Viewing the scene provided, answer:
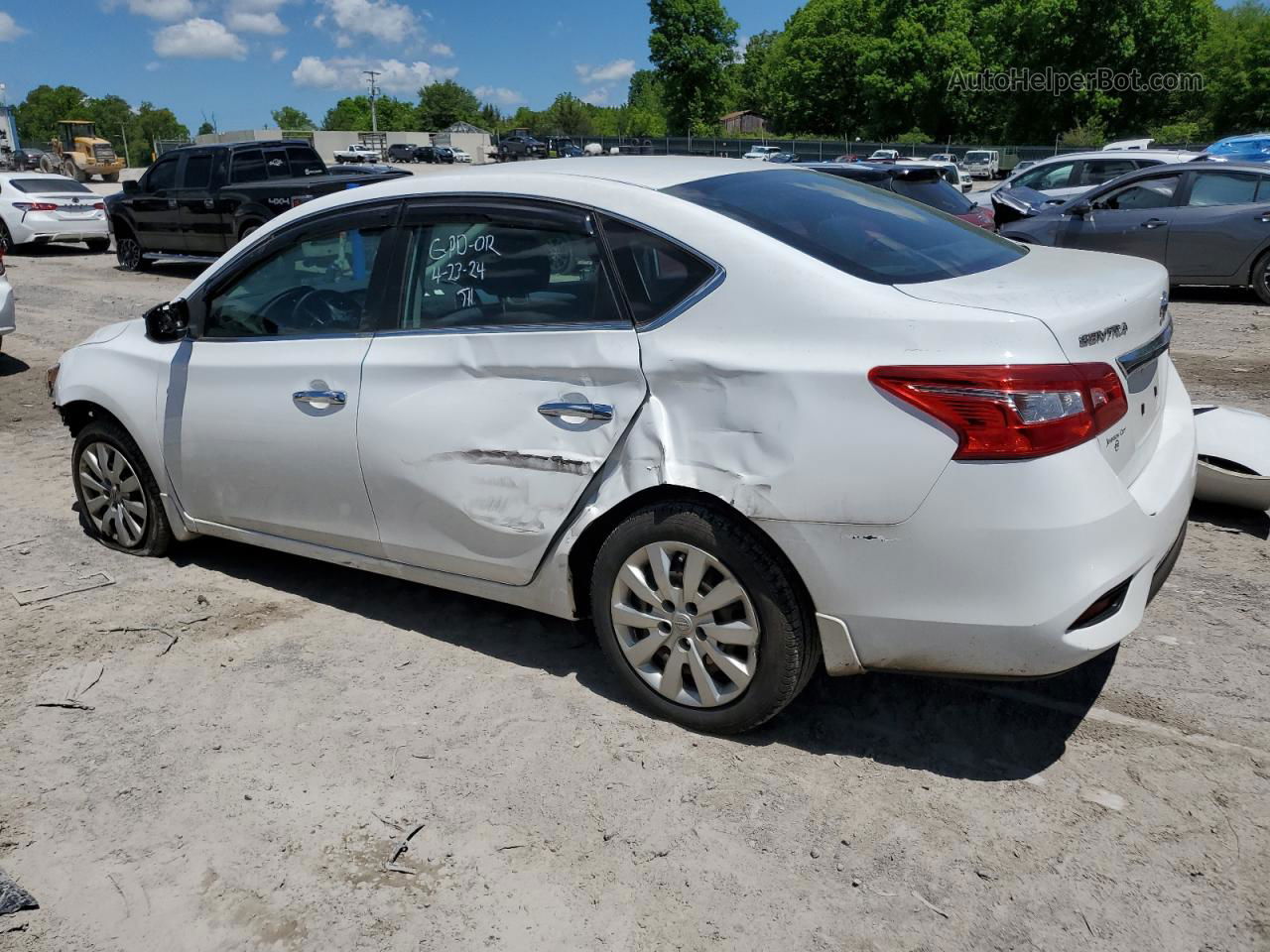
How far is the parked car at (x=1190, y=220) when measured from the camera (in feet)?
37.1

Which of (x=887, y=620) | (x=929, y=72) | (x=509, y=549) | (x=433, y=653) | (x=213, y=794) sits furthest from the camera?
(x=929, y=72)

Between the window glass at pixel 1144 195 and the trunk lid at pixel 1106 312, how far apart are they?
9.62 meters

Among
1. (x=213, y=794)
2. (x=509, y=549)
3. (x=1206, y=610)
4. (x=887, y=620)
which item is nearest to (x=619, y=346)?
(x=509, y=549)

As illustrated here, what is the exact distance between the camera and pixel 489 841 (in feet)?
9.52

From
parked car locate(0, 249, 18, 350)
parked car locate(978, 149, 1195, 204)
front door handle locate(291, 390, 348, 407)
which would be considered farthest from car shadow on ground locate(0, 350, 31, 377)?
parked car locate(978, 149, 1195, 204)

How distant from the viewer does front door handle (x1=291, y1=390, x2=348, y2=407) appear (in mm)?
3799

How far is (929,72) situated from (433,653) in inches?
2930

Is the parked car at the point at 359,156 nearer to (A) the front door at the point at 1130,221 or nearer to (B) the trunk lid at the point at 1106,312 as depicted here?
(A) the front door at the point at 1130,221

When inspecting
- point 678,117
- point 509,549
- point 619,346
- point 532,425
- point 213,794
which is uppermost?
point 678,117

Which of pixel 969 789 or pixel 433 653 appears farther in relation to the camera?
pixel 433 653

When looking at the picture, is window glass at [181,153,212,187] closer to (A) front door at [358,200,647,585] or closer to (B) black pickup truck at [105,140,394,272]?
(B) black pickup truck at [105,140,394,272]

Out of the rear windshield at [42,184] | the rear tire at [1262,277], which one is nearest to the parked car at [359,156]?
the rear windshield at [42,184]

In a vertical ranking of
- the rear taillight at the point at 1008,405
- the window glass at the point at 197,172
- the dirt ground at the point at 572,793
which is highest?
the window glass at the point at 197,172

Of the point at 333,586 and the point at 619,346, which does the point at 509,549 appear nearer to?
the point at 619,346
